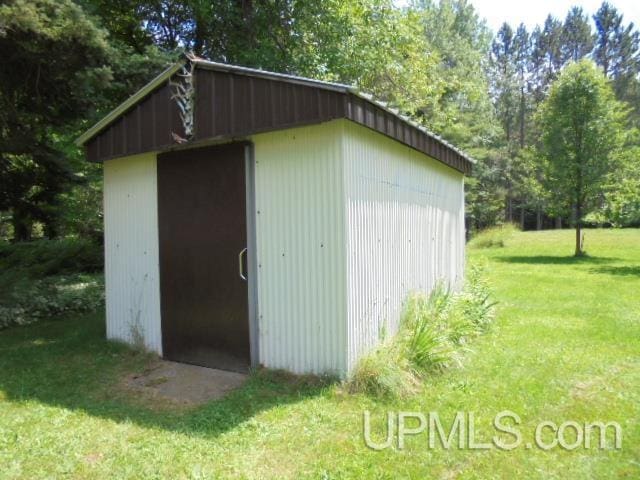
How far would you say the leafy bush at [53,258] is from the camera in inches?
363

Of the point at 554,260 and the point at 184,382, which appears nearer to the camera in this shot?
the point at 184,382

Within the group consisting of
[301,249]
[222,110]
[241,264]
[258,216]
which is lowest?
[241,264]

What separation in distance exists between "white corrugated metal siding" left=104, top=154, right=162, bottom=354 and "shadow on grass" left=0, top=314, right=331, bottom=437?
271mm

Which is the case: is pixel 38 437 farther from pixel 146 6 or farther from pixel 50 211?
pixel 146 6

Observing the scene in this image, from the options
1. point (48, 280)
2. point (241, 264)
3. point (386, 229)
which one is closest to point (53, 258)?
point (48, 280)

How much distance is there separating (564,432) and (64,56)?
623cm

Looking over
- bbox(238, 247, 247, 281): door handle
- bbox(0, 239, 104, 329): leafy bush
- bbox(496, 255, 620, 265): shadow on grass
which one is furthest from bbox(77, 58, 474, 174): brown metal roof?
bbox(496, 255, 620, 265): shadow on grass

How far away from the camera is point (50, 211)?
884 centimetres

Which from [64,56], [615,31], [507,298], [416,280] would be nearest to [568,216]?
[507,298]

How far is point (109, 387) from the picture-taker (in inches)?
156

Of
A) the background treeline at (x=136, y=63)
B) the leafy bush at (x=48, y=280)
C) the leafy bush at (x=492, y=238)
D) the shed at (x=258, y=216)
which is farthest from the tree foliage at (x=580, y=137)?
the leafy bush at (x=48, y=280)

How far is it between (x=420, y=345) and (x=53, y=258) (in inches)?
344

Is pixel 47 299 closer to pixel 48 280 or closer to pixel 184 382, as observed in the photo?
pixel 48 280

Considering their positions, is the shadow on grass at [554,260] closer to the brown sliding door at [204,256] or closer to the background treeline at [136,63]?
the background treeline at [136,63]
